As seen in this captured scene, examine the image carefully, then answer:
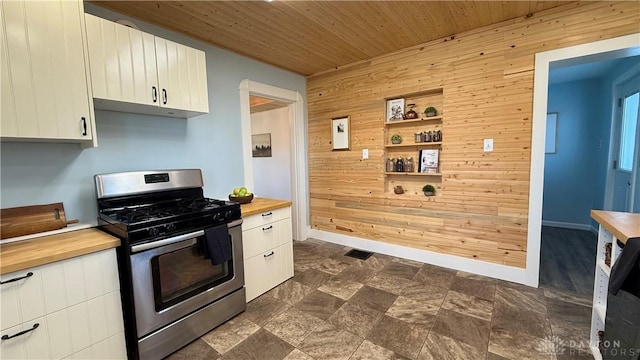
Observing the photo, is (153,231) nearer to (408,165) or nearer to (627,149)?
(408,165)

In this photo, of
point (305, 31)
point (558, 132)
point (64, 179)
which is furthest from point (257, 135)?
point (558, 132)

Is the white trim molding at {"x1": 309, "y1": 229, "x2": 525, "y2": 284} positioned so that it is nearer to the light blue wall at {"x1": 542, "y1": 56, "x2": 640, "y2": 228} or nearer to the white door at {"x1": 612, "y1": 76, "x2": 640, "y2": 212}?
the white door at {"x1": 612, "y1": 76, "x2": 640, "y2": 212}

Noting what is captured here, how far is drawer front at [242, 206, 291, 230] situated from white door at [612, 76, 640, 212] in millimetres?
3917

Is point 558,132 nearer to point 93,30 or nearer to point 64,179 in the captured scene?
point 93,30

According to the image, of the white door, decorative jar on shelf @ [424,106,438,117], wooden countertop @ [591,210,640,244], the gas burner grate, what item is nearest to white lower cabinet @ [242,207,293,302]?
the gas burner grate

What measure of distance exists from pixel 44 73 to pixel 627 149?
232 inches

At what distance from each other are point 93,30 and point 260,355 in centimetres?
239

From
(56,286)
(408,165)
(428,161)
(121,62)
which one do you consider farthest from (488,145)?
(56,286)

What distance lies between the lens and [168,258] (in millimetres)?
1781

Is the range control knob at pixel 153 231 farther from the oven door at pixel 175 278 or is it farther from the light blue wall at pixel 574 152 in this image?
the light blue wall at pixel 574 152

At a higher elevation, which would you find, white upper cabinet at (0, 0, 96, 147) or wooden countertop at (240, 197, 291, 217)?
white upper cabinet at (0, 0, 96, 147)

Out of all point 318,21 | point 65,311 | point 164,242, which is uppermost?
point 318,21

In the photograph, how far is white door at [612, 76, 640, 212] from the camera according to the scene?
3099mm

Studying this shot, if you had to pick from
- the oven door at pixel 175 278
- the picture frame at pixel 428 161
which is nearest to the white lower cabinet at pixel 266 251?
the oven door at pixel 175 278
